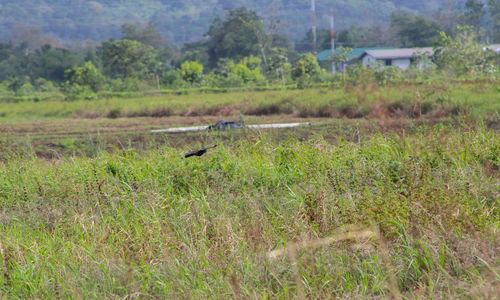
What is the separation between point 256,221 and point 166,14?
4024 inches

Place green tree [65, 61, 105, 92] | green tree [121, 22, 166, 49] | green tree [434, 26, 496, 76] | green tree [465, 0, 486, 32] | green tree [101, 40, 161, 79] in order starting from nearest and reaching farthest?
Answer: green tree [434, 26, 496, 76], green tree [65, 61, 105, 92], green tree [101, 40, 161, 79], green tree [465, 0, 486, 32], green tree [121, 22, 166, 49]

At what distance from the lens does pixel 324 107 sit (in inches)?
591

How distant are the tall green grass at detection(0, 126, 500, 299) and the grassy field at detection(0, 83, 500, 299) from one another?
1 centimetres

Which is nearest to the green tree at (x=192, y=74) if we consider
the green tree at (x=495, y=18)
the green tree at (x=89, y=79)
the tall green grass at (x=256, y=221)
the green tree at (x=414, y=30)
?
the green tree at (x=89, y=79)

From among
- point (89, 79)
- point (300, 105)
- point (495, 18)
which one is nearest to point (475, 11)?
point (495, 18)

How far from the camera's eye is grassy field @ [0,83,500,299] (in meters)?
3.25

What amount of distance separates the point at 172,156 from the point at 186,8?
10218 cm

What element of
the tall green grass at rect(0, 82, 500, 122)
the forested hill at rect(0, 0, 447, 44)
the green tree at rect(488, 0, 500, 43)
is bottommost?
the tall green grass at rect(0, 82, 500, 122)

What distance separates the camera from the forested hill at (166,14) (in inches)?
3396

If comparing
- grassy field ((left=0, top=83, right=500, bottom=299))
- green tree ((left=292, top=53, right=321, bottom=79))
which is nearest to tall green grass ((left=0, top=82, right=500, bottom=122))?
grassy field ((left=0, top=83, right=500, bottom=299))

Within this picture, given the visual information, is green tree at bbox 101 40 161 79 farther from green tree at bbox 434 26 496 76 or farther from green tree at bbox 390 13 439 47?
green tree at bbox 390 13 439 47

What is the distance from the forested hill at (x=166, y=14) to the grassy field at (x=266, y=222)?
3024 inches

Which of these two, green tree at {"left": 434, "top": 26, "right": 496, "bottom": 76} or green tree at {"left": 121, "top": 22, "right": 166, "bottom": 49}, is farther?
green tree at {"left": 121, "top": 22, "right": 166, "bottom": 49}

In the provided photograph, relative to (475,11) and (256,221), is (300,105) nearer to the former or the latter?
(256,221)
